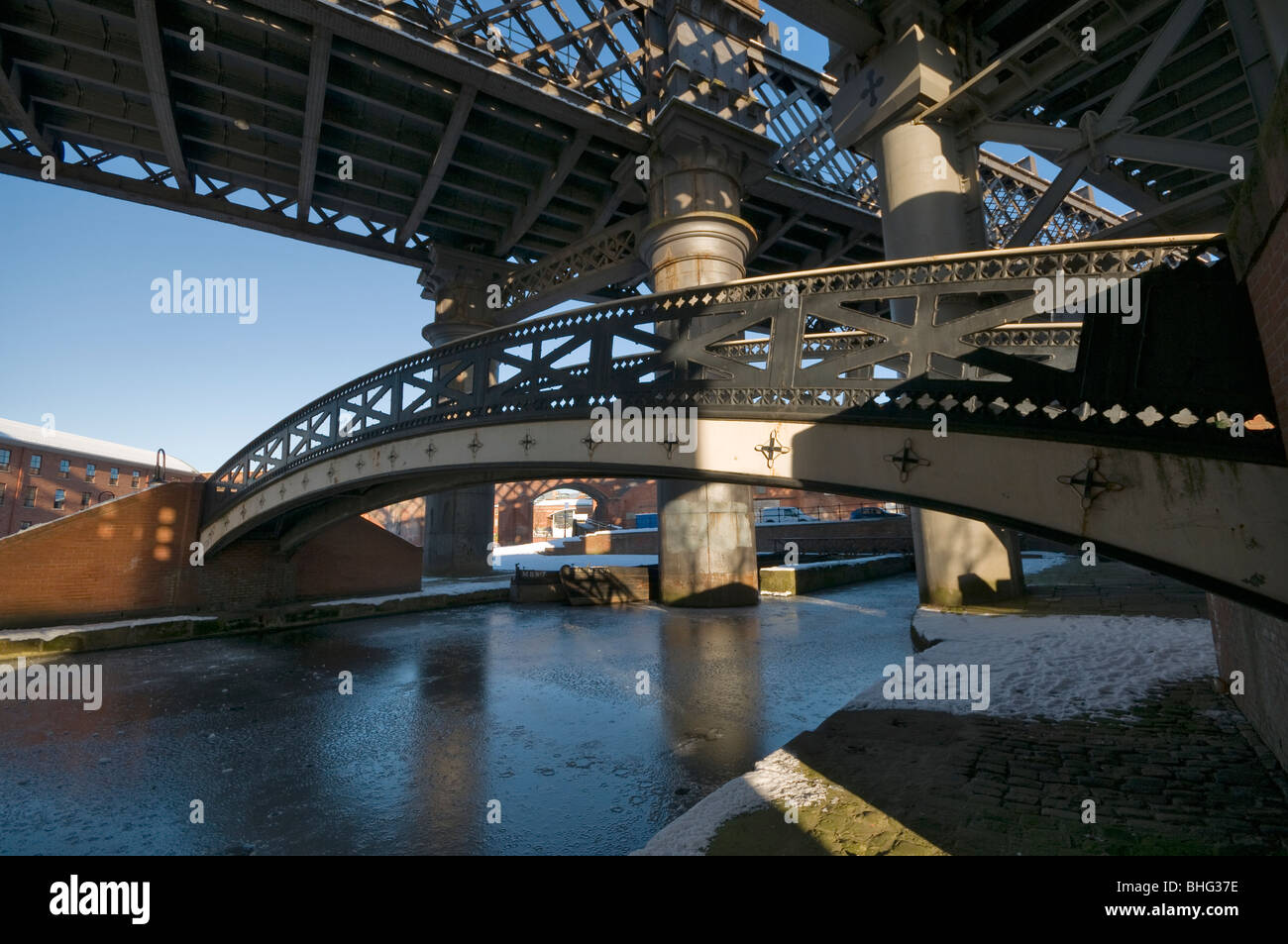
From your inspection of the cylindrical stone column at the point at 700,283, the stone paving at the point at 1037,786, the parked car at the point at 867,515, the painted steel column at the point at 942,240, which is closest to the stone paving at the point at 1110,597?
the painted steel column at the point at 942,240

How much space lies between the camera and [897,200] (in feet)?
31.8

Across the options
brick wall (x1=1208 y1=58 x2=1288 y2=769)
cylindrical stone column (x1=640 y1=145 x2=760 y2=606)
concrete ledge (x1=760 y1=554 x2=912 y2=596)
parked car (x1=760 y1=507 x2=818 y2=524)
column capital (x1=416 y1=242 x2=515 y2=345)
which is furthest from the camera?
parked car (x1=760 y1=507 x2=818 y2=524)

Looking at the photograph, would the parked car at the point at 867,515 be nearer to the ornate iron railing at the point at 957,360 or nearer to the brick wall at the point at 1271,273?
the ornate iron railing at the point at 957,360

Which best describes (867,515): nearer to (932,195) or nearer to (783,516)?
(783,516)

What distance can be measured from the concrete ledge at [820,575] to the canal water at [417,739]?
570 centimetres

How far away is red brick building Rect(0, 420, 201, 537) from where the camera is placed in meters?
37.4

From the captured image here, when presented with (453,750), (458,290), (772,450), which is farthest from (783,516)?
(772,450)

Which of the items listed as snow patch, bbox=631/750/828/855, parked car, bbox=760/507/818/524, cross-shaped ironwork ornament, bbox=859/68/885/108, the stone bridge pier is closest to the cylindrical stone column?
the stone bridge pier

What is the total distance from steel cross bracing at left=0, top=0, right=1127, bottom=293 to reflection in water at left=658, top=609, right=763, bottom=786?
37.8 feet

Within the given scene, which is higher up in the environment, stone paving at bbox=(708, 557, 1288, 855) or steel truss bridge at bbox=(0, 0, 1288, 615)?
steel truss bridge at bbox=(0, 0, 1288, 615)

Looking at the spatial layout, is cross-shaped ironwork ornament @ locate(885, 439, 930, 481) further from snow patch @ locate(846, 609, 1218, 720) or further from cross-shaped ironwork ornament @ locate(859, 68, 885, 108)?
cross-shaped ironwork ornament @ locate(859, 68, 885, 108)

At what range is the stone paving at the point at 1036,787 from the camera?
279cm
